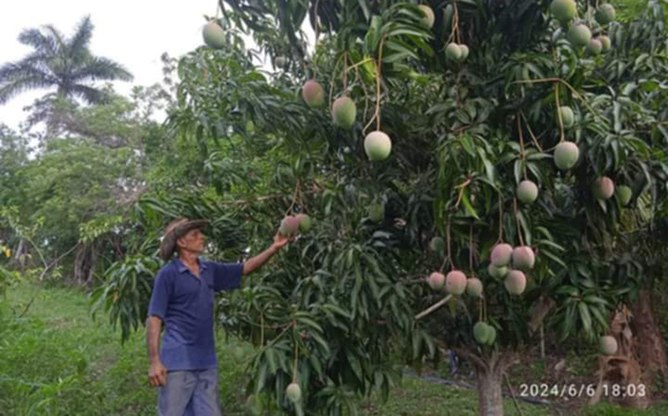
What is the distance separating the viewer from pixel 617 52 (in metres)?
A: 2.07

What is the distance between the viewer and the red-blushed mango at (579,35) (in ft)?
5.70

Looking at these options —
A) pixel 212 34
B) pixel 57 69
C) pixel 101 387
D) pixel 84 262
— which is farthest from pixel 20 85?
pixel 212 34

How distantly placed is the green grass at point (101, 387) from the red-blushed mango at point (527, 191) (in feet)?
5.50

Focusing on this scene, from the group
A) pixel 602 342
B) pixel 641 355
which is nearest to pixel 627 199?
pixel 602 342

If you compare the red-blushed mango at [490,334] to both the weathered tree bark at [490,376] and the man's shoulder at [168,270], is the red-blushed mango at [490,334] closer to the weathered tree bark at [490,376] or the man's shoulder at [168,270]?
the weathered tree bark at [490,376]

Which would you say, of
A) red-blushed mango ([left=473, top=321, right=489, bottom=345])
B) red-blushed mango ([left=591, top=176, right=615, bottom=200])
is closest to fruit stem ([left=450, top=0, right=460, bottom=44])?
red-blushed mango ([left=591, top=176, right=615, bottom=200])

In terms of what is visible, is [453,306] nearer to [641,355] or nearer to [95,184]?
[641,355]

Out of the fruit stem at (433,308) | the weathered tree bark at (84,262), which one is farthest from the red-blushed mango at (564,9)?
the weathered tree bark at (84,262)

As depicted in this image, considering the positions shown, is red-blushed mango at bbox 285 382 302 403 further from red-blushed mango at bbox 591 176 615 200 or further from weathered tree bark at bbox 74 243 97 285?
weathered tree bark at bbox 74 243 97 285

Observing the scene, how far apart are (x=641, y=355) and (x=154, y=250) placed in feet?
11.9

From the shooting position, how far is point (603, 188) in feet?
5.75

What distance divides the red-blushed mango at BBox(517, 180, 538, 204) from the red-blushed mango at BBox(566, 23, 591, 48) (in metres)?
0.44

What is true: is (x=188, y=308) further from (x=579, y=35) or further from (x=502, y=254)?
(x=579, y=35)

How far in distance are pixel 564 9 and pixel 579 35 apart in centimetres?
11
